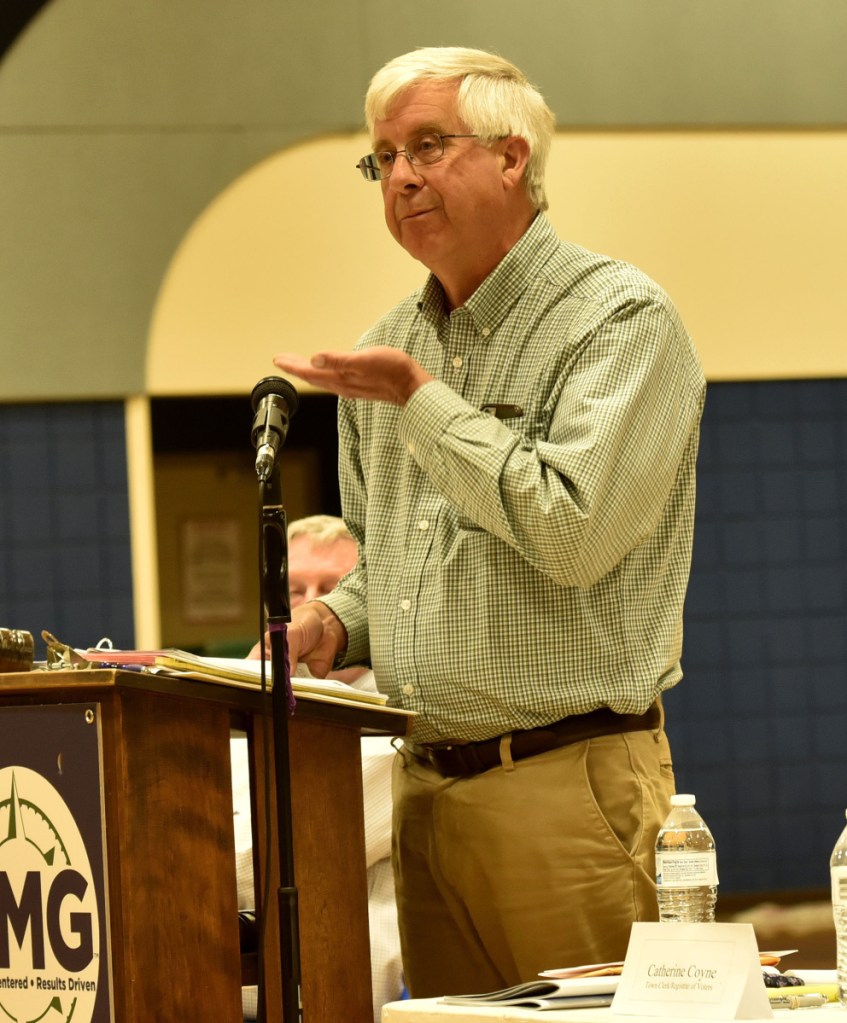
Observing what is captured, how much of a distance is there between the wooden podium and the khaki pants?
0.18 m

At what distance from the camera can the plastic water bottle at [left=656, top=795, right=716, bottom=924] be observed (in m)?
1.64

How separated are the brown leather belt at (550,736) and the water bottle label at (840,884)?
1.70ft

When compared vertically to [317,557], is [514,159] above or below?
above

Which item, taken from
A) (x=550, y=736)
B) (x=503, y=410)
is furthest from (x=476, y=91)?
(x=550, y=736)

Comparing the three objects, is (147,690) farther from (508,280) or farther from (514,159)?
(514,159)

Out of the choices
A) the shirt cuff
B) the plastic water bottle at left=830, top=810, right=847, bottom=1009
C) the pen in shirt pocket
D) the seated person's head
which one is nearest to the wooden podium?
the shirt cuff

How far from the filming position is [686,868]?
1633mm

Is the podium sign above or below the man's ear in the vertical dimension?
below

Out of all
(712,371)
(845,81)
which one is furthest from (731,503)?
(845,81)

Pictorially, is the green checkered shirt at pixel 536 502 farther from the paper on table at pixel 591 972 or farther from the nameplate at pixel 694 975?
the nameplate at pixel 694 975

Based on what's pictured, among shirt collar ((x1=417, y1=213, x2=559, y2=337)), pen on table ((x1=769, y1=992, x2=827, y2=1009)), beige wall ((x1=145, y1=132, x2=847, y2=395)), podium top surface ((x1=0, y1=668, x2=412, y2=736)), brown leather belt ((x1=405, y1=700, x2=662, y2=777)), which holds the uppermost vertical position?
beige wall ((x1=145, y1=132, x2=847, y2=395))

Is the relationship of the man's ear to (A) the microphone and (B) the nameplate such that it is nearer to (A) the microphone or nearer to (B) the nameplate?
(A) the microphone

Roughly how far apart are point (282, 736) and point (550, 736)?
459 mm

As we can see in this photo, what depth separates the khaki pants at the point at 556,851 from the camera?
77.0 inches
